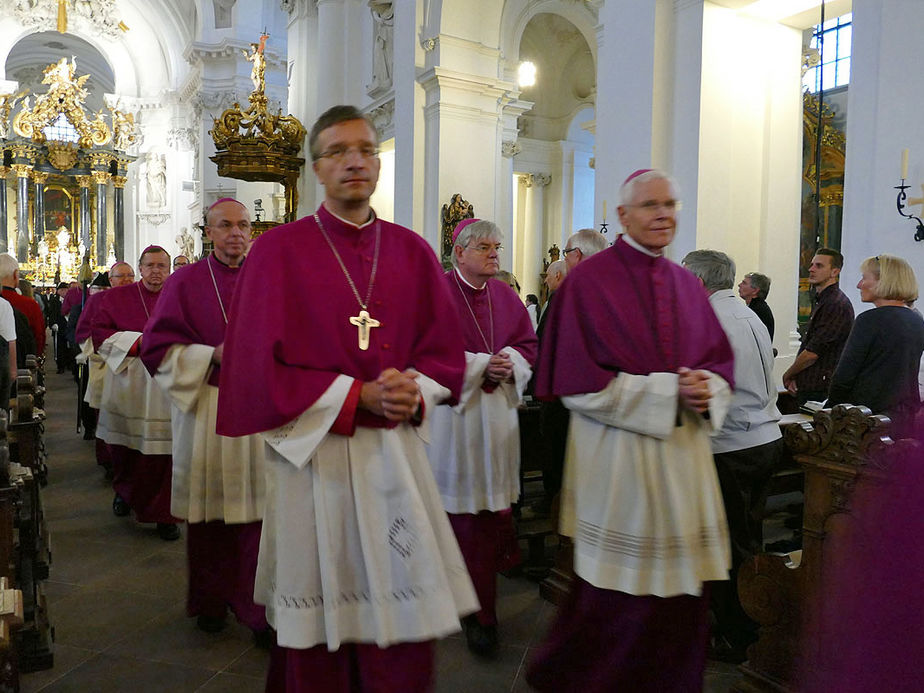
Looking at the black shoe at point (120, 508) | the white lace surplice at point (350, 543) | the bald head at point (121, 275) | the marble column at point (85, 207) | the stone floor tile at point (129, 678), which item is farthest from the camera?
the marble column at point (85, 207)

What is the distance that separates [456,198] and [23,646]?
870 centimetres

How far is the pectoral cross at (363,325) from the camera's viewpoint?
218cm

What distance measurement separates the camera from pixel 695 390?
2438mm

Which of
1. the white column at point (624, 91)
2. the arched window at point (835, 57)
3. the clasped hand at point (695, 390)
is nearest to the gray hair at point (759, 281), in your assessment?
the white column at point (624, 91)

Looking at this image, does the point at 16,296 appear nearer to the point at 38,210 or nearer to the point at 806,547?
the point at 806,547

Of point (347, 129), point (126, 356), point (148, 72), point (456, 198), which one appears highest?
point (148, 72)

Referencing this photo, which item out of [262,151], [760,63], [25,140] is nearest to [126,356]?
[760,63]

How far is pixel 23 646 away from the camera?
331 centimetres

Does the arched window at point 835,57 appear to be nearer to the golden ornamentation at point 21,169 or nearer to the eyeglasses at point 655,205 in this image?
the eyeglasses at point 655,205

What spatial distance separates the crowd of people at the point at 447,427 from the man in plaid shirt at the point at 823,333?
98 cm

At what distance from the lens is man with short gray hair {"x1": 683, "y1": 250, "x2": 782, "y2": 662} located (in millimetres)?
3244

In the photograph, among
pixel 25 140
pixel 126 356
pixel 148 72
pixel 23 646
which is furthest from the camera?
pixel 25 140

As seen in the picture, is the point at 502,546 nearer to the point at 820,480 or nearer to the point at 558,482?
the point at 558,482

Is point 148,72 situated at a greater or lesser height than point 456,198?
greater
